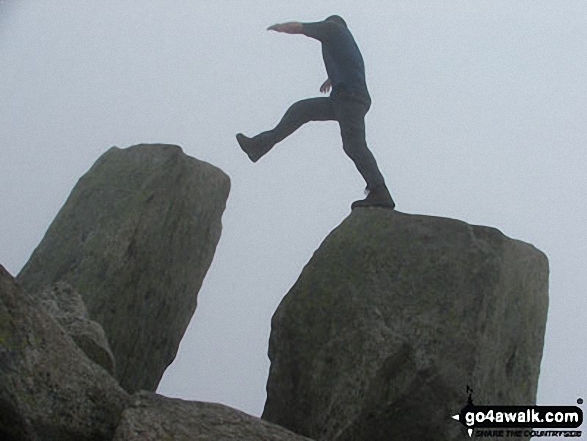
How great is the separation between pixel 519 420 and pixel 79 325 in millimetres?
4876

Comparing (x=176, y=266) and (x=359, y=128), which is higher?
(x=359, y=128)

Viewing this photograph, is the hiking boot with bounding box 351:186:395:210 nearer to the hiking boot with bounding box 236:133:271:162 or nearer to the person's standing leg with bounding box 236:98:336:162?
the person's standing leg with bounding box 236:98:336:162

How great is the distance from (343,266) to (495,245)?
1.68m

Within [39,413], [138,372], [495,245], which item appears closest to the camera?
[39,413]

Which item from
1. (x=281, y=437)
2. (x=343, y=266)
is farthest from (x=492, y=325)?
(x=281, y=437)

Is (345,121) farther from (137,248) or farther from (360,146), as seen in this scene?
(137,248)

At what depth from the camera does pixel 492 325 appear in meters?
7.48

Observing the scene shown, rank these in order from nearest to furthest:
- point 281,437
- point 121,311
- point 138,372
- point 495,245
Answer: point 281,437, point 495,245, point 121,311, point 138,372

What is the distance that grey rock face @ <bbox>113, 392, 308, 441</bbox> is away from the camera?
15.6ft

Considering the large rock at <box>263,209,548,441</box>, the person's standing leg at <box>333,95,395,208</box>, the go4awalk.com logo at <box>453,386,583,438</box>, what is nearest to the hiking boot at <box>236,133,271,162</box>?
the person's standing leg at <box>333,95,395,208</box>

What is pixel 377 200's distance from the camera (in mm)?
9156

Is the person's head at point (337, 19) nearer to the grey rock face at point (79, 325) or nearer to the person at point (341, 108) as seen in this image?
the person at point (341, 108)

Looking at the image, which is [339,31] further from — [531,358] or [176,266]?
[531,358]

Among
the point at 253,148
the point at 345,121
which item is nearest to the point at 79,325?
the point at 253,148
